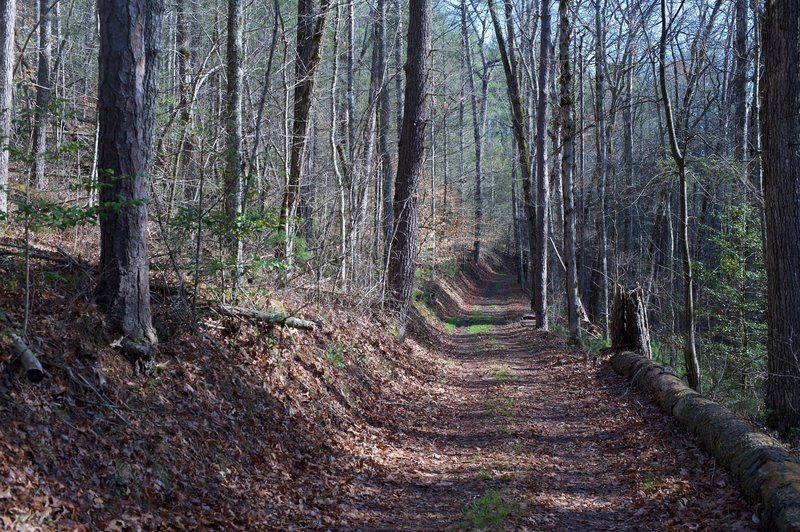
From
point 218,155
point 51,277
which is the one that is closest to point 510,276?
point 218,155

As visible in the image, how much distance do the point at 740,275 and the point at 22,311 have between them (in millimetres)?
16696

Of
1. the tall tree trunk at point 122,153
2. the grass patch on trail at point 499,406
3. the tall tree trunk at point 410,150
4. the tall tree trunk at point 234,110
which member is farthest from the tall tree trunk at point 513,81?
the tall tree trunk at point 122,153

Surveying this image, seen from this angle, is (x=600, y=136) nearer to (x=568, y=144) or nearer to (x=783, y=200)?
(x=568, y=144)

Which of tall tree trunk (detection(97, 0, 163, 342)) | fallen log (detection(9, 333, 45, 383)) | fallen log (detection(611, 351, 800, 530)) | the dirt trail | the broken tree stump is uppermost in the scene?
tall tree trunk (detection(97, 0, 163, 342))

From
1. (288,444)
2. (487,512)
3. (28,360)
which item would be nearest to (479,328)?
(288,444)

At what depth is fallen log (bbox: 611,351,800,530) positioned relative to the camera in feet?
16.2

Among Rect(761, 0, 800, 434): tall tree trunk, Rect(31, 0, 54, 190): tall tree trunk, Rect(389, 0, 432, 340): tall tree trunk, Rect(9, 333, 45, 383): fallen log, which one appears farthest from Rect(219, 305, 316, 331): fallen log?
Rect(31, 0, 54, 190): tall tree trunk

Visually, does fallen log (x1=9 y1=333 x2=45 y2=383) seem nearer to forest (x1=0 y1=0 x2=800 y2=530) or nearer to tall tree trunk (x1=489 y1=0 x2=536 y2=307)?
forest (x1=0 y1=0 x2=800 y2=530)

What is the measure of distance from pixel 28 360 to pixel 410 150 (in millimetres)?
10380

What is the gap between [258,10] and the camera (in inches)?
842

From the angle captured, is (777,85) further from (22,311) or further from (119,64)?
(22,311)

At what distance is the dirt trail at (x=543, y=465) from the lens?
586 cm

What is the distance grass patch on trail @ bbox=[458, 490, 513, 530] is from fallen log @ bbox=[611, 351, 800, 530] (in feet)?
6.77

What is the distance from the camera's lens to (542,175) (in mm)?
19484
